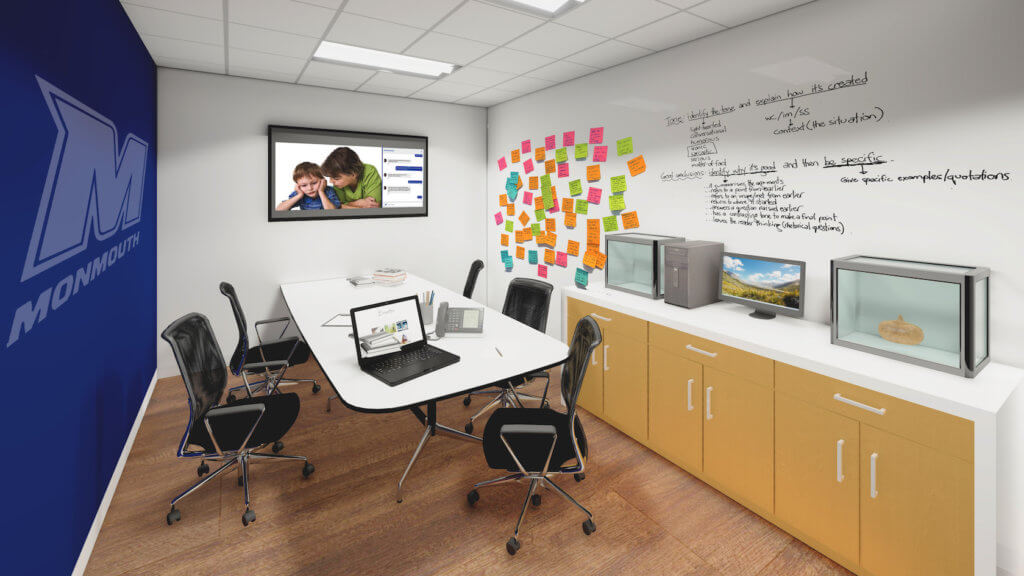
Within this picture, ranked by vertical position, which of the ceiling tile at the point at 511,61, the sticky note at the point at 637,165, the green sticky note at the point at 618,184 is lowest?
the green sticky note at the point at 618,184

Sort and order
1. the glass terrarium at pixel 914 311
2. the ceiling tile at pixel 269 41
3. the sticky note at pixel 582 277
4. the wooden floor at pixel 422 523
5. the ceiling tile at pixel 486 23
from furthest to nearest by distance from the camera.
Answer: the sticky note at pixel 582 277
the ceiling tile at pixel 269 41
the ceiling tile at pixel 486 23
the wooden floor at pixel 422 523
the glass terrarium at pixel 914 311

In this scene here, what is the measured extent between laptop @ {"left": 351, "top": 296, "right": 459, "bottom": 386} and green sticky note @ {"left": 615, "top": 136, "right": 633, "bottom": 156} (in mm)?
2120

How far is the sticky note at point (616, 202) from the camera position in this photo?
383 cm

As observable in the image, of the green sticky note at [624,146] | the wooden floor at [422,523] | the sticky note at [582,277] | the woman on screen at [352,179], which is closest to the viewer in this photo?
the wooden floor at [422,523]

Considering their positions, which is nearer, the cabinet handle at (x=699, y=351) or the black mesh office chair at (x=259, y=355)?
the cabinet handle at (x=699, y=351)

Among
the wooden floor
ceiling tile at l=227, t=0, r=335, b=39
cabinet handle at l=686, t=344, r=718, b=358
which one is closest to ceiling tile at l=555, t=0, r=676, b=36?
ceiling tile at l=227, t=0, r=335, b=39

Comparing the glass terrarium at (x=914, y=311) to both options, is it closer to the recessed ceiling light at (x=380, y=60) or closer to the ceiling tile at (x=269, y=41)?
the recessed ceiling light at (x=380, y=60)

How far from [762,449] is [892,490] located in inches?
21.3

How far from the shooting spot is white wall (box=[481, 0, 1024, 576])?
1963mm

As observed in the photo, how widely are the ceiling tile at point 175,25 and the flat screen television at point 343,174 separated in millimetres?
1213

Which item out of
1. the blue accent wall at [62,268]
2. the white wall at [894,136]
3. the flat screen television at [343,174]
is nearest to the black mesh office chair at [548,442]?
the white wall at [894,136]

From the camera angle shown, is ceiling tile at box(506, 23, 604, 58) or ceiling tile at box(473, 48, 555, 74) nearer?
ceiling tile at box(506, 23, 604, 58)

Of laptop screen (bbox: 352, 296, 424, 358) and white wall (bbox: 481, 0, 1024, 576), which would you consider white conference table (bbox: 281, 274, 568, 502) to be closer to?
laptop screen (bbox: 352, 296, 424, 358)

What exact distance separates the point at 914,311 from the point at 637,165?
2027 mm
